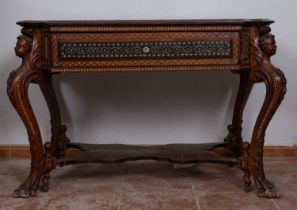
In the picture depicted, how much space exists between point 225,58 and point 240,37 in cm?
11

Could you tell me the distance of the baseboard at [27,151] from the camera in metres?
2.57

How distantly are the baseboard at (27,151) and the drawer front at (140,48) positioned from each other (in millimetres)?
930

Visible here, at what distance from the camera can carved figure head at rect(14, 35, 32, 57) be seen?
1812mm

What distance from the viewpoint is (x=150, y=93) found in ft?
8.30

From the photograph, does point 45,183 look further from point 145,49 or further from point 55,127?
point 145,49

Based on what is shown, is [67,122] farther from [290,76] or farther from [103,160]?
[290,76]

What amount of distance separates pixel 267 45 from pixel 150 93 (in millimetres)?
892

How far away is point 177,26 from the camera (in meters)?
1.84

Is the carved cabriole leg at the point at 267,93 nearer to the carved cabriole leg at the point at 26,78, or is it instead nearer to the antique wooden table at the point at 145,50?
the antique wooden table at the point at 145,50

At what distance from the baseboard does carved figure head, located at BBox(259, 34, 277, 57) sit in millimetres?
916

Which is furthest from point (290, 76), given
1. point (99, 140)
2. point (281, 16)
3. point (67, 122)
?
point (67, 122)

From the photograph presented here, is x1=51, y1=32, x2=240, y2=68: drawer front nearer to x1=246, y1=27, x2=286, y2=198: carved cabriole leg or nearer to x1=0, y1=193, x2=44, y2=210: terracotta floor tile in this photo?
x1=246, y1=27, x2=286, y2=198: carved cabriole leg

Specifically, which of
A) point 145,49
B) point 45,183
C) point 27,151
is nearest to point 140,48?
point 145,49

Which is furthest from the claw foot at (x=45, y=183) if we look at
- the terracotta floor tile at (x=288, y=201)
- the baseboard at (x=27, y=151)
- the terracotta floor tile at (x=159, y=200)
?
the terracotta floor tile at (x=288, y=201)
